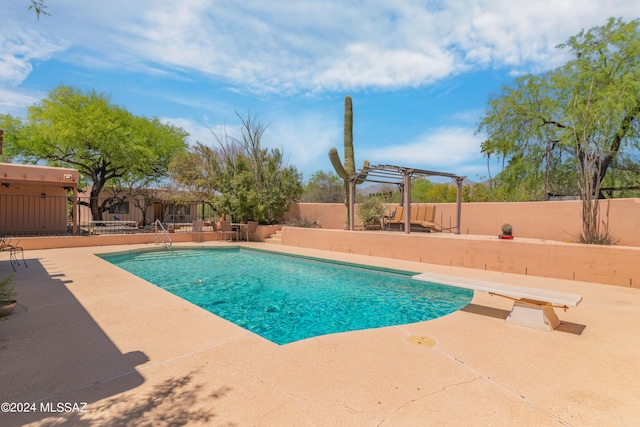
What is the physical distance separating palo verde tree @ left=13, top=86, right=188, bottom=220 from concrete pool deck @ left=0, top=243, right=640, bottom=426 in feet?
54.4

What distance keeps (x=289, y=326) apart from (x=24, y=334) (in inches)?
127

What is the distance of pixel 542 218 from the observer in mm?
9891

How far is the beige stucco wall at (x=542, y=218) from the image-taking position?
26.7ft

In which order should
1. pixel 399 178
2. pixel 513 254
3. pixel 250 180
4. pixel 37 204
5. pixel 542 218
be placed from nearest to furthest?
1. pixel 513 254
2. pixel 542 218
3. pixel 399 178
4. pixel 37 204
5. pixel 250 180

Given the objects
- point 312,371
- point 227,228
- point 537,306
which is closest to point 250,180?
point 227,228

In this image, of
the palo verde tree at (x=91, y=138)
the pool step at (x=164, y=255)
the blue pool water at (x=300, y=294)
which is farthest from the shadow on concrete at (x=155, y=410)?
the palo verde tree at (x=91, y=138)

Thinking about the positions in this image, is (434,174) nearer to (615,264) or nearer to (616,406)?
(615,264)

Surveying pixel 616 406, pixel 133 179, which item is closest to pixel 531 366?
pixel 616 406

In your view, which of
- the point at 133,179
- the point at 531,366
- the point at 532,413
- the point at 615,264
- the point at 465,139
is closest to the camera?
the point at 532,413

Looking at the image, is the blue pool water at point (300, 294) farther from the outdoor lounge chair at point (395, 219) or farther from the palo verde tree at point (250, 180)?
the palo verde tree at point (250, 180)

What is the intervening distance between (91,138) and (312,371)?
2019 cm

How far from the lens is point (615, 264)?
6141 mm

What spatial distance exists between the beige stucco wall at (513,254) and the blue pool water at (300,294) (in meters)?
1.52

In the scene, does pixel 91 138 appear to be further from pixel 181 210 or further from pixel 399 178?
pixel 399 178
